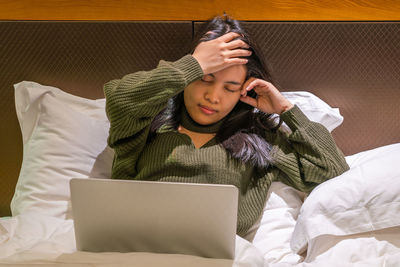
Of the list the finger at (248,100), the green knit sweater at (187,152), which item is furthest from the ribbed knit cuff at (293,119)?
the finger at (248,100)

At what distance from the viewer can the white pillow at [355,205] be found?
44.3 inches

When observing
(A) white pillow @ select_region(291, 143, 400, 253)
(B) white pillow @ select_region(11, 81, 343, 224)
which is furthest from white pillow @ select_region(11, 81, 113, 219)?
(A) white pillow @ select_region(291, 143, 400, 253)

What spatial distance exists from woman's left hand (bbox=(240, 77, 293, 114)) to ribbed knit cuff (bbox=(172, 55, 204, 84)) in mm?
184

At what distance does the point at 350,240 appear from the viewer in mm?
1129

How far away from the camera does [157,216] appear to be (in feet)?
3.11

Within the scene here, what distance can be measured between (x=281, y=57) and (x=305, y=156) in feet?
1.53

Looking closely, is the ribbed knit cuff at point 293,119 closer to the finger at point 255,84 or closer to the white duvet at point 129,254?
the finger at point 255,84

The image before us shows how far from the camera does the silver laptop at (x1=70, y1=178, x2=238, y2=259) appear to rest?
92 centimetres

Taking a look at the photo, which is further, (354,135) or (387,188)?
(354,135)

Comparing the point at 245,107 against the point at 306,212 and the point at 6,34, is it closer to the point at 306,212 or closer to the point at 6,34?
the point at 306,212

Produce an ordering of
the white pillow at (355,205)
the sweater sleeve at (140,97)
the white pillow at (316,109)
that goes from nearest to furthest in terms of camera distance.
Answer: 1. the white pillow at (355,205)
2. the sweater sleeve at (140,97)
3. the white pillow at (316,109)

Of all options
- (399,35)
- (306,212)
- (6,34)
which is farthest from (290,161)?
(6,34)

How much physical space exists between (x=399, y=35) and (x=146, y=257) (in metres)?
1.30

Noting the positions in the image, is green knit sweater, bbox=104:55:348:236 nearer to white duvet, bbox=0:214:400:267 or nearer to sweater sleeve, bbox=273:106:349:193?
sweater sleeve, bbox=273:106:349:193
